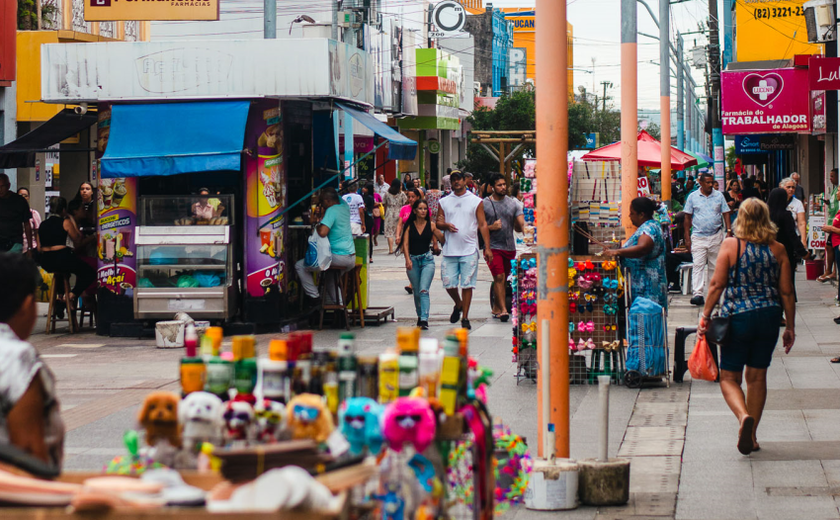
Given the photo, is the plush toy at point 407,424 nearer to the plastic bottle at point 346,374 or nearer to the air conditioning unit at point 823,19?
the plastic bottle at point 346,374

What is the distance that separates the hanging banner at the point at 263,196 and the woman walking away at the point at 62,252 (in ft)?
7.81

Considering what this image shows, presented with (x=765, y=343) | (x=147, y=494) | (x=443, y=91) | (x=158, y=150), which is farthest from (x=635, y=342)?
(x=443, y=91)

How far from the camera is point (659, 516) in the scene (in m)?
6.12

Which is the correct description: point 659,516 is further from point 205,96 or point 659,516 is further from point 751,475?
point 205,96

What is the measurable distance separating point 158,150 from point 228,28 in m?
26.9

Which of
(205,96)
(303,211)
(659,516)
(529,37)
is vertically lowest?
(659,516)

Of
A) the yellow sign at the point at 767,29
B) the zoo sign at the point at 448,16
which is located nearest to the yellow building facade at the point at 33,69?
the yellow sign at the point at 767,29

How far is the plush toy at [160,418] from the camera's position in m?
3.38

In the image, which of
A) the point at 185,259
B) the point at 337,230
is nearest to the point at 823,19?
the point at 337,230

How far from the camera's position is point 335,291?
1452cm

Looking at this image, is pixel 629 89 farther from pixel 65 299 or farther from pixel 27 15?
pixel 27 15

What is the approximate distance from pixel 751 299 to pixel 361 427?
187 inches

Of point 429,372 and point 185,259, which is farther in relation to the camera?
point 185,259

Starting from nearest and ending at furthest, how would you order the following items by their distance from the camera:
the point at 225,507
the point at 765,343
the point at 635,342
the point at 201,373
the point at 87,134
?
the point at 225,507 < the point at 201,373 < the point at 765,343 < the point at 635,342 < the point at 87,134
